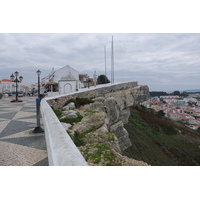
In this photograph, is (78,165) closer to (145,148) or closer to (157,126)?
(145,148)

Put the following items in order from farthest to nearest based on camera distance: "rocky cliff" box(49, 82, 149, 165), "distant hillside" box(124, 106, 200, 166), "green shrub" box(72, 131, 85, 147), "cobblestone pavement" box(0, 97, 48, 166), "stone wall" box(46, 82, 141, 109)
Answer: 1. "distant hillside" box(124, 106, 200, 166)
2. "stone wall" box(46, 82, 141, 109)
3. "green shrub" box(72, 131, 85, 147)
4. "rocky cliff" box(49, 82, 149, 165)
5. "cobblestone pavement" box(0, 97, 48, 166)

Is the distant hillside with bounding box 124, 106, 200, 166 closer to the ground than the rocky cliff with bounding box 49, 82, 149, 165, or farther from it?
closer to the ground

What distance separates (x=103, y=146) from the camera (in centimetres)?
367

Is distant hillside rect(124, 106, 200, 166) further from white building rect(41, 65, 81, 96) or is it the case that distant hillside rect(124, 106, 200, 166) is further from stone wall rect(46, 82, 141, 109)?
white building rect(41, 65, 81, 96)

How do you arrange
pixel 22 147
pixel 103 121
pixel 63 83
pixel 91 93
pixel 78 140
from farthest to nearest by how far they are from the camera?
pixel 63 83, pixel 91 93, pixel 103 121, pixel 78 140, pixel 22 147

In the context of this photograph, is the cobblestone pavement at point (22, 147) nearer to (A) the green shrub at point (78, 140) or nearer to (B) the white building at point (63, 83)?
(A) the green shrub at point (78, 140)

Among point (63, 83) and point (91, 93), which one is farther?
point (63, 83)

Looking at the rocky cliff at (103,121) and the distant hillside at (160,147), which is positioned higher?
the rocky cliff at (103,121)

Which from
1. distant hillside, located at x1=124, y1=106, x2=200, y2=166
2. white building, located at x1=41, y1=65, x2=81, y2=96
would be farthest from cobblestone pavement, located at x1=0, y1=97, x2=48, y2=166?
white building, located at x1=41, y1=65, x2=81, y2=96

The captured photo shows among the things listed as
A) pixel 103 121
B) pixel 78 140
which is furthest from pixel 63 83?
Result: pixel 78 140

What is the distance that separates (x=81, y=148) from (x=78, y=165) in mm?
2349

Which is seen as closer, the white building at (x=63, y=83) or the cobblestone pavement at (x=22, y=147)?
the cobblestone pavement at (x=22, y=147)

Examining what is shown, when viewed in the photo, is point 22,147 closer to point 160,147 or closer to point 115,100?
point 115,100

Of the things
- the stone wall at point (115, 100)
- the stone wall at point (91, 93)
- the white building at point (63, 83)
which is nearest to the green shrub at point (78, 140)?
the stone wall at point (115, 100)
